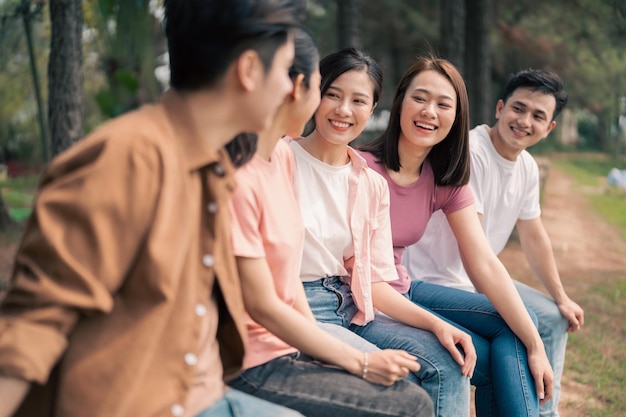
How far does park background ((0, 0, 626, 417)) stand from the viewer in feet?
15.2

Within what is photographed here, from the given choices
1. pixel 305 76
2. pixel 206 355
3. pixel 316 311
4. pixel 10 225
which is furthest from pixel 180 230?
pixel 10 225

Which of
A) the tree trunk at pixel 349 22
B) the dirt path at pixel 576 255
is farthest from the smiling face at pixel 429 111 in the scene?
the tree trunk at pixel 349 22

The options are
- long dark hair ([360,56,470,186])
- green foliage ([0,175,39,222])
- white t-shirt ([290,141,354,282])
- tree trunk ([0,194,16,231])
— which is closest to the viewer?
white t-shirt ([290,141,354,282])

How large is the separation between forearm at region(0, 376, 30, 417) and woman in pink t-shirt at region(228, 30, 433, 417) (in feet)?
2.02

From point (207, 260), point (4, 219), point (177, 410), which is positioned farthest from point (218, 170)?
point (4, 219)

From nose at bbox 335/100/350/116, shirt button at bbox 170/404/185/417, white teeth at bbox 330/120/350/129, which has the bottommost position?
shirt button at bbox 170/404/185/417

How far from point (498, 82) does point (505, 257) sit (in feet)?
47.8

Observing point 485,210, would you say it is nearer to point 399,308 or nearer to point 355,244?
point 399,308

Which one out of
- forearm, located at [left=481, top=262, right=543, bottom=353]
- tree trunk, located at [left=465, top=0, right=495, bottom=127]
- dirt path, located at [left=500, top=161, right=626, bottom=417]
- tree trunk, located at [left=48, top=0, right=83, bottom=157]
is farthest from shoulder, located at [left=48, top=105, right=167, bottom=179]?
tree trunk, located at [left=465, top=0, right=495, bottom=127]

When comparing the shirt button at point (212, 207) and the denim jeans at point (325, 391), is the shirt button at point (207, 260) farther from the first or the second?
the denim jeans at point (325, 391)

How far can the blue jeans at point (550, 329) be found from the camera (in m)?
3.08

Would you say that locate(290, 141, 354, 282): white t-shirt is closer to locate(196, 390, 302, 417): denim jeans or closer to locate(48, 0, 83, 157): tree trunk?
locate(196, 390, 302, 417): denim jeans

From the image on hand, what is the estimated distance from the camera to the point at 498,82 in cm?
2180

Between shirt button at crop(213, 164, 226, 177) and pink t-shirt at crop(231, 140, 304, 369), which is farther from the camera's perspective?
pink t-shirt at crop(231, 140, 304, 369)
